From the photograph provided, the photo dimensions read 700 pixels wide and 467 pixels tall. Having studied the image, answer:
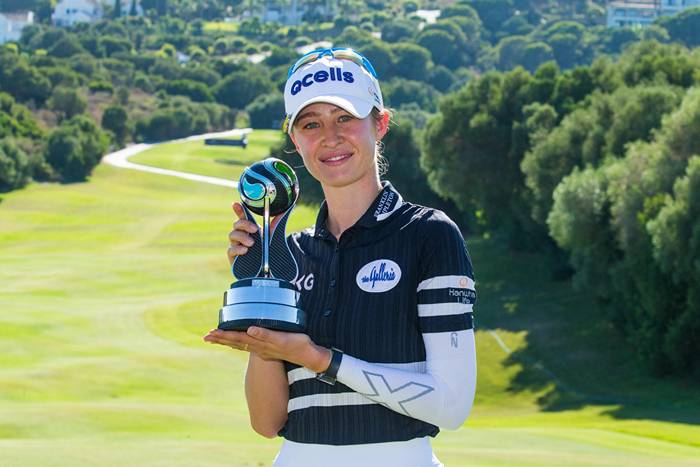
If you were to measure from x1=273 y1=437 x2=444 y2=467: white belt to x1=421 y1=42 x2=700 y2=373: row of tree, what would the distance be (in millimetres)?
31885

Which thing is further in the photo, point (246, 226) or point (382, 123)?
point (382, 123)

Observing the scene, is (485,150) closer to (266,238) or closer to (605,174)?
(605,174)

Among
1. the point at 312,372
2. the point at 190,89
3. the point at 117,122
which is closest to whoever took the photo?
the point at 312,372

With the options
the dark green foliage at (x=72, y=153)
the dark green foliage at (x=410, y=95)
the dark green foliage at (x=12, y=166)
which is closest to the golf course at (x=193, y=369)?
the dark green foliage at (x=12, y=166)

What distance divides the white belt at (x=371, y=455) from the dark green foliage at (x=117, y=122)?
431 feet

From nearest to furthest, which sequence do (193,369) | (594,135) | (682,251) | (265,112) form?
(193,369) → (682,251) → (594,135) → (265,112)

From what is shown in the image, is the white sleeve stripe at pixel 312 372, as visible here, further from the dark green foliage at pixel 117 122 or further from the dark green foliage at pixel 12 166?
the dark green foliage at pixel 117 122

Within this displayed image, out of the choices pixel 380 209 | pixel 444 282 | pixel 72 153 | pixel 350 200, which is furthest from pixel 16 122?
pixel 444 282

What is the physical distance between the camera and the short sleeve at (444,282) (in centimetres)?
496

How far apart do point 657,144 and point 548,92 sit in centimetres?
2356

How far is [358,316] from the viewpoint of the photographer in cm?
509

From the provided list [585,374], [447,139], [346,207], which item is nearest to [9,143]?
[447,139]

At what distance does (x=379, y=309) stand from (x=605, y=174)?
40.1 m

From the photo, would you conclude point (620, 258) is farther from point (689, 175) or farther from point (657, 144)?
point (689, 175)
